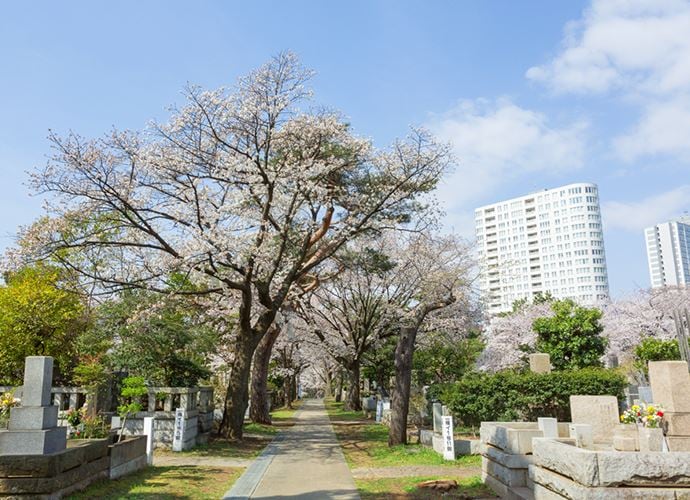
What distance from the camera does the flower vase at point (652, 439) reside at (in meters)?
8.06

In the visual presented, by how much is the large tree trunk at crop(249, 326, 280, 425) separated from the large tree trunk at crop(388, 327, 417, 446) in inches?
312

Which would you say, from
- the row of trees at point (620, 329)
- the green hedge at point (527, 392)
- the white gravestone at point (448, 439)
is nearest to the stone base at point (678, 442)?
the white gravestone at point (448, 439)

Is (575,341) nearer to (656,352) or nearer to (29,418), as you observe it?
(656,352)

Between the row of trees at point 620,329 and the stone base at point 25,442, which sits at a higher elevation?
the row of trees at point 620,329

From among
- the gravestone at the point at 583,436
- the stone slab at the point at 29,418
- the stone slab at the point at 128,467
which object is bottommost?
the stone slab at the point at 128,467

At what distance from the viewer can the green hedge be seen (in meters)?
15.2

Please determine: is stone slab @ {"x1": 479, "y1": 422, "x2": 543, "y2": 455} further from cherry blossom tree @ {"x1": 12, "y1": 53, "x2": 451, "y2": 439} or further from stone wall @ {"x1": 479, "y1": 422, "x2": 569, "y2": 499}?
cherry blossom tree @ {"x1": 12, "y1": 53, "x2": 451, "y2": 439}

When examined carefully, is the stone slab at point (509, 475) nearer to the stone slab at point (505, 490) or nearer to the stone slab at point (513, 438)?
the stone slab at point (505, 490)

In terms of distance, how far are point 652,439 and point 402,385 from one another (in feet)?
25.7

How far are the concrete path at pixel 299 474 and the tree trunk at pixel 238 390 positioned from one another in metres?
1.39

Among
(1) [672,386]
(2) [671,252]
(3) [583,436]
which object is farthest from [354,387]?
(2) [671,252]

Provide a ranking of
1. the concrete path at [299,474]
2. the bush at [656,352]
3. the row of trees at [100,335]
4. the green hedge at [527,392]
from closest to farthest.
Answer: the concrete path at [299,474] < the green hedge at [527,392] < the row of trees at [100,335] < the bush at [656,352]

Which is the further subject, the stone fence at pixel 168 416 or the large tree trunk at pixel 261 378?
the large tree trunk at pixel 261 378

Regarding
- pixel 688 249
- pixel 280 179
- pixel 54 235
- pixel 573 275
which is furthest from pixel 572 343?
pixel 688 249
